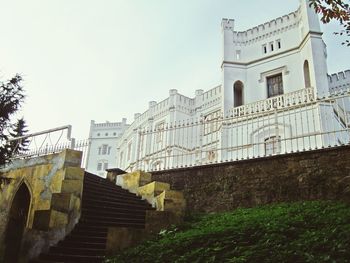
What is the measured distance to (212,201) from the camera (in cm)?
849

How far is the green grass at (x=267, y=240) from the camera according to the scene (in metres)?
4.16

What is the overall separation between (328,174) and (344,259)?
369 centimetres

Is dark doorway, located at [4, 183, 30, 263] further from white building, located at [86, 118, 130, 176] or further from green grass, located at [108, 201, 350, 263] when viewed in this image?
white building, located at [86, 118, 130, 176]

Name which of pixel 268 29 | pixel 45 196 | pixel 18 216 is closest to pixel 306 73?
pixel 268 29

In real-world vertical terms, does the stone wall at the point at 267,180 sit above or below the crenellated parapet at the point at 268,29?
below

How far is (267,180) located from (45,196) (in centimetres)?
554

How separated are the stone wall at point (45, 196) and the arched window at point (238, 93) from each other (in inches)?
625

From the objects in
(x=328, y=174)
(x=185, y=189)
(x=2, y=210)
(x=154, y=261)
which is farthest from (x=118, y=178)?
(x=328, y=174)

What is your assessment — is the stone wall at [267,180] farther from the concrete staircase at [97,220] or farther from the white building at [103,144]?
the white building at [103,144]

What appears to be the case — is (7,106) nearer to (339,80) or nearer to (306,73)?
(306,73)

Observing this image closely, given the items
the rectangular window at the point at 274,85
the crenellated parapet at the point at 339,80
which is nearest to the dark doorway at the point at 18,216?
the rectangular window at the point at 274,85

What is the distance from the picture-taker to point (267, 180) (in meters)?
7.88

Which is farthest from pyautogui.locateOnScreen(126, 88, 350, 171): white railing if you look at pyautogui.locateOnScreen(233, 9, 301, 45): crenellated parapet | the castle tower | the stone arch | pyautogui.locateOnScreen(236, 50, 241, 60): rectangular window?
pyautogui.locateOnScreen(233, 9, 301, 45): crenellated parapet

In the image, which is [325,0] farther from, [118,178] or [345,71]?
[345,71]
